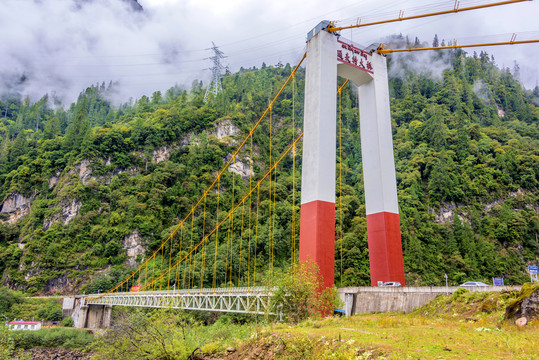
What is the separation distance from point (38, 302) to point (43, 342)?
15.9m

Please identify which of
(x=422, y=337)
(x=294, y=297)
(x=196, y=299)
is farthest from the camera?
(x=196, y=299)

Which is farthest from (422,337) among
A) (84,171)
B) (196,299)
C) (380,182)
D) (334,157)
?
(84,171)

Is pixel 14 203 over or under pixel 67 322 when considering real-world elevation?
over

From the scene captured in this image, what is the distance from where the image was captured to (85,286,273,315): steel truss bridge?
62.4 feet

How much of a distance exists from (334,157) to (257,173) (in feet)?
177

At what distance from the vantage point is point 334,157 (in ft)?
50.3

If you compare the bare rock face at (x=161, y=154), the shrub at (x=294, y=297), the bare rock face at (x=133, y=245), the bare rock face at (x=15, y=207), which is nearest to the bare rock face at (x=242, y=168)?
the bare rock face at (x=161, y=154)

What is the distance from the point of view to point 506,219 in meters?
54.1

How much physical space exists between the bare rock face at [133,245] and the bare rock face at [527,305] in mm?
54376

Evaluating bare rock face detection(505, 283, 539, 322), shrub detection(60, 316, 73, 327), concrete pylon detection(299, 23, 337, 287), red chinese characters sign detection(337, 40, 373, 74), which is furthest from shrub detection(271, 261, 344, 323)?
shrub detection(60, 316, 73, 327)

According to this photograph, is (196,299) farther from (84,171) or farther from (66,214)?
(84,171)

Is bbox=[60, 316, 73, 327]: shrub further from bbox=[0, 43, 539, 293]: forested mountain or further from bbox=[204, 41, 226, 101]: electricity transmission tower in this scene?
bbox=[204, 41, 226, 101]: electricity transmission tower

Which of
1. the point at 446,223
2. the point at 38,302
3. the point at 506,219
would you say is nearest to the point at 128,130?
the point at 38,302

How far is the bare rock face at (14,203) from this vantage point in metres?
67.8
